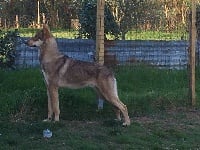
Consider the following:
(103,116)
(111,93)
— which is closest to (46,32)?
(111,93)

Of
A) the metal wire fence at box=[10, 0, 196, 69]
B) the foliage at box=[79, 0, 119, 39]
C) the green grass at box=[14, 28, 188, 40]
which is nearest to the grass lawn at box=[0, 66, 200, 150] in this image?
the metal wire fence at box=[10, 0, 196, 69]

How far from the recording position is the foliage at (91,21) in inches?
538

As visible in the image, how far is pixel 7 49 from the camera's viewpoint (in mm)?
12273

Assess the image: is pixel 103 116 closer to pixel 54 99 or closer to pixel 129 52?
pixel 54 99

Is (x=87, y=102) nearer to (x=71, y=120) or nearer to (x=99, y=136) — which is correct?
(x=71, y=120)

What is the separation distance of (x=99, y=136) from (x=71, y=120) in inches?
50.8

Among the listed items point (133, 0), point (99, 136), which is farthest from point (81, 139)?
point (133, 0)

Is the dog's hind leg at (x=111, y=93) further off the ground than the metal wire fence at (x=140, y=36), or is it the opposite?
the metal wire fence at (x=140, y=36)

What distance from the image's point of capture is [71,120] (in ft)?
29.7

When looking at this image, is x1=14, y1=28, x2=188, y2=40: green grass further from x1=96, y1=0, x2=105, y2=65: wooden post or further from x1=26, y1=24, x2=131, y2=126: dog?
x1=26, y1=24, x2=131, y2=126: dog

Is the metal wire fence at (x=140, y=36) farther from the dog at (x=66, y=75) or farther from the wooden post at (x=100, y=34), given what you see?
the dog at (x=66, y=75)

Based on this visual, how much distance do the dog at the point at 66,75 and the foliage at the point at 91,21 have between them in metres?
4.92

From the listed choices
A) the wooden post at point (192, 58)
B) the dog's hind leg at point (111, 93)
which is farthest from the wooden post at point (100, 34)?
the wooden post at point (192, 58)

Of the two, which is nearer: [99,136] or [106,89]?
[99,136]
